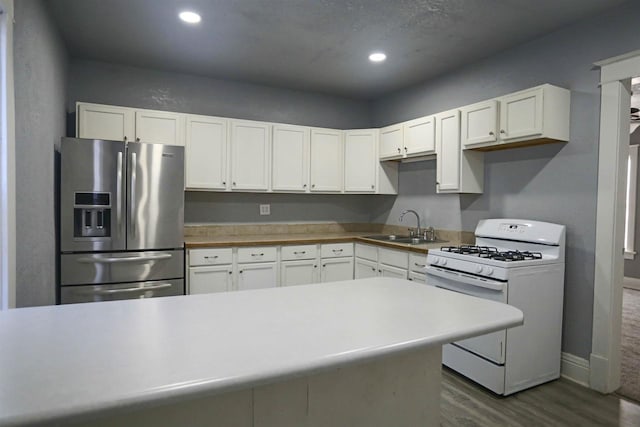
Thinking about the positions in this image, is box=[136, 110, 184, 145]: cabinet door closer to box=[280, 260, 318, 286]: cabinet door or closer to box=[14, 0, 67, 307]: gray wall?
box=[14, 0, 67, 307]: gray wall

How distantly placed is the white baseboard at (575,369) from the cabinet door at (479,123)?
1.70 metres

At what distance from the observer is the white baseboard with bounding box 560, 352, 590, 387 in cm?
267

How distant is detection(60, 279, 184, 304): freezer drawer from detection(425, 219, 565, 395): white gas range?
2.20 meters

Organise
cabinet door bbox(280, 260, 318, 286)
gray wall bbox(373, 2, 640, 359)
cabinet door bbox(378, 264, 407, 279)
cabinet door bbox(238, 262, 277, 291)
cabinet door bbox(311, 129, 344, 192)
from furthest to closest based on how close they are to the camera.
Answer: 1. cabinet door bbox(311, 129, 344, 192)
2. cabinet door bbox(280, 260, 318, 286)
3. cabinet door bbox(238, 262, 277, 291)
4. cabinet door bbox(378, 264, 407, 279)
5. gray wall bbox(373, 2, 640, 359)

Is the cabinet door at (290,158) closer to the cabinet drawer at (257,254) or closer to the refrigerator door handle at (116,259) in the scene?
the cabinet drawer at (257,254)

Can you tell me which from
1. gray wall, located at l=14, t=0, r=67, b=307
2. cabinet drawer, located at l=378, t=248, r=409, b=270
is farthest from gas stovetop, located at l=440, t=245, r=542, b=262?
gray wall, located at l=14, t=0, r=67, b=307

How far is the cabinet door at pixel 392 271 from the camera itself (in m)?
3.46

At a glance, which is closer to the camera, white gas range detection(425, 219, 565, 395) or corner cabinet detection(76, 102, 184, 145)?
white gas range detection(425, 219, 565, 395)

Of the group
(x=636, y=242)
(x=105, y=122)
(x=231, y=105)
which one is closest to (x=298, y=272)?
(x=231, y=105)

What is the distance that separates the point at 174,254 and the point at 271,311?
2.29 metres

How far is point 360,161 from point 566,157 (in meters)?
2.10

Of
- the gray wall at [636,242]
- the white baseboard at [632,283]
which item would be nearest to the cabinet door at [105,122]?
the white baseboard at [632,283]

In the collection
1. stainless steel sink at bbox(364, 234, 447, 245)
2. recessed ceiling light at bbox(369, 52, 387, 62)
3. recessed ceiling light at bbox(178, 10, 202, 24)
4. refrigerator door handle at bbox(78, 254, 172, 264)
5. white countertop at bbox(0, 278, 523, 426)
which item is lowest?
refrigerator door handle at bbox(78, 254, 172, 264)

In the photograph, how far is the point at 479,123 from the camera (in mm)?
3127
